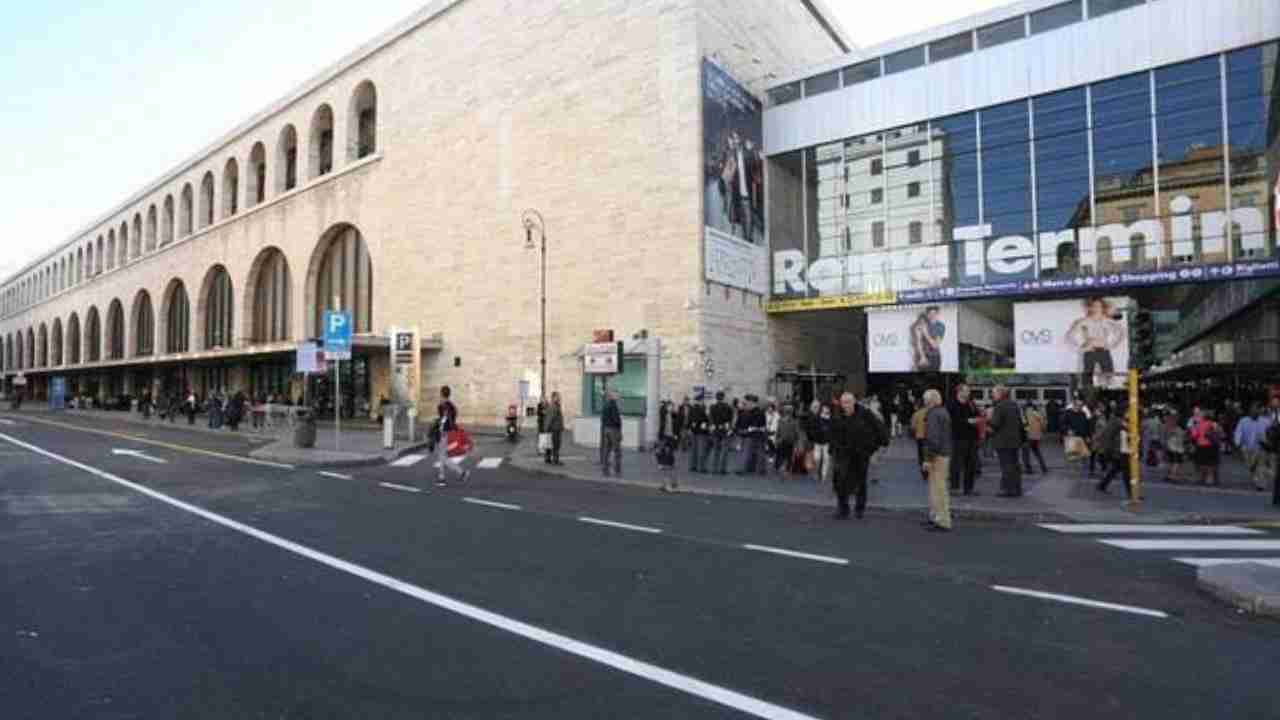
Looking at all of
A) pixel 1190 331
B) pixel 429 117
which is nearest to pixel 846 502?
pixel 429 117

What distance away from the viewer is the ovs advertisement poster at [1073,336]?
75.0 feet

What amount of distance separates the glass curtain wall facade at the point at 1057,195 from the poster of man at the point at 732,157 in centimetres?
132

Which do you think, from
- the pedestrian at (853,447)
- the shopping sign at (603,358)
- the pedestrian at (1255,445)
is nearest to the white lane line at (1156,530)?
the pedestrian at (853,447)

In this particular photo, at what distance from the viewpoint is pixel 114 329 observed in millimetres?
69812

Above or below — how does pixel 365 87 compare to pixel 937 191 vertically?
above

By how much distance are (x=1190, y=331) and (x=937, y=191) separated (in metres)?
19.0

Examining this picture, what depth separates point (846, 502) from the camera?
34.5ft

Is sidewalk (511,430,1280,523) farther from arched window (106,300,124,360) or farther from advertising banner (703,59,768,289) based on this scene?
arched window (106,300,124,360)

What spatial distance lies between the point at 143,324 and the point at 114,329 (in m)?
7.12

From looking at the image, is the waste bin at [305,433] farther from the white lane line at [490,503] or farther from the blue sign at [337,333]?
the white lane line at [490,503]

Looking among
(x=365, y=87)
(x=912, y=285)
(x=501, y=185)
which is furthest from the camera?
(x=365, y=87)

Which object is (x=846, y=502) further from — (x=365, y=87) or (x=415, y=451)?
(x=365, y=87)

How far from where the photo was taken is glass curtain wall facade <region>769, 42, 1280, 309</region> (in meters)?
21.2

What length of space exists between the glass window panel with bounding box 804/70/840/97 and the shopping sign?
1343 cm
